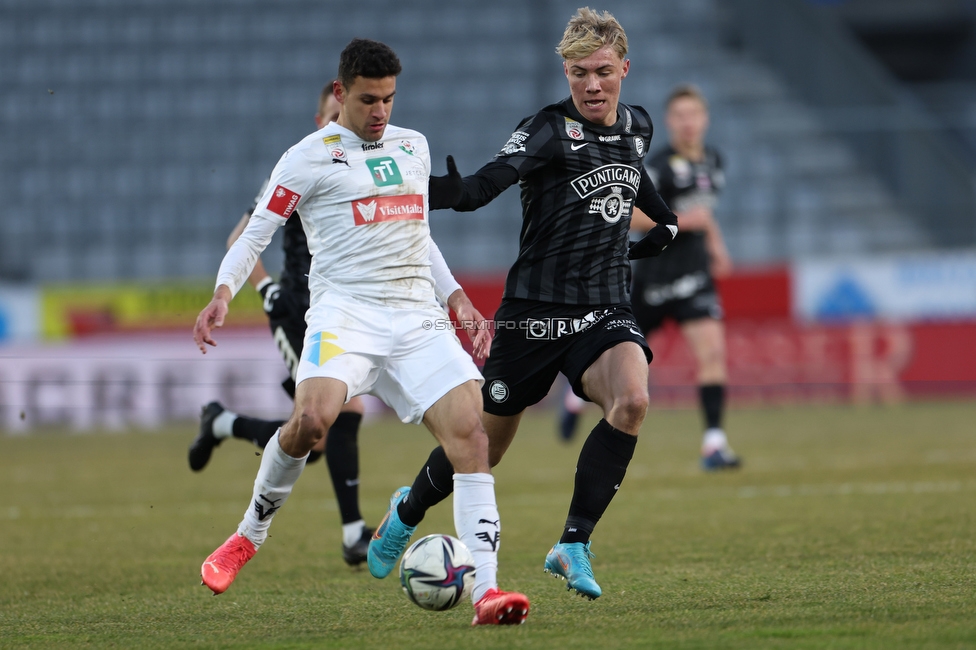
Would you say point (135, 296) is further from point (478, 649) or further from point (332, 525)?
point (478, 649)

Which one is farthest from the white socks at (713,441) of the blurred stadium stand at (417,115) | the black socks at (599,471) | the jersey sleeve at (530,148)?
the blurred stadium stand at (417,115)

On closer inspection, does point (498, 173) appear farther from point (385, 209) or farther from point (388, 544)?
point (388, 544)

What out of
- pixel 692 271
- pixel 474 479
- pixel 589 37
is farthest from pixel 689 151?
pixel 474 479

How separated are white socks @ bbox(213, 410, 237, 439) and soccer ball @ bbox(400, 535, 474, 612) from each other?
2862mm

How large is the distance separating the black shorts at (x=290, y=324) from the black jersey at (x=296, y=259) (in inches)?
2.0

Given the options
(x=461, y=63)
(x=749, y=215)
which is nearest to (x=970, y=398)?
(x=749, y=215)

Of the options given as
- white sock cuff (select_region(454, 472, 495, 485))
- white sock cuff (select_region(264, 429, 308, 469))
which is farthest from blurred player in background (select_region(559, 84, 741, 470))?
white sock cuff (select_region(454, 472, 495, 485))

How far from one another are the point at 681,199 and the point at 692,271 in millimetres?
587

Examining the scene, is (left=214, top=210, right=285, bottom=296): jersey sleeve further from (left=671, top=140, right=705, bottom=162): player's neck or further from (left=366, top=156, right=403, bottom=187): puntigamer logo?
(left=671, top=140, right=705, bottom=162): player's neck

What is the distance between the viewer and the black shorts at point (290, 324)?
22.0 ft

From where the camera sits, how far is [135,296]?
61.2 feet

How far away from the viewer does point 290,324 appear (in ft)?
22.7

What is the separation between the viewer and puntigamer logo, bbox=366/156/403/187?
17.0 ft

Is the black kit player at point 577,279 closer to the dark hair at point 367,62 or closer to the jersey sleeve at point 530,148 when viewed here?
the jersey sleeve at point 530,148
